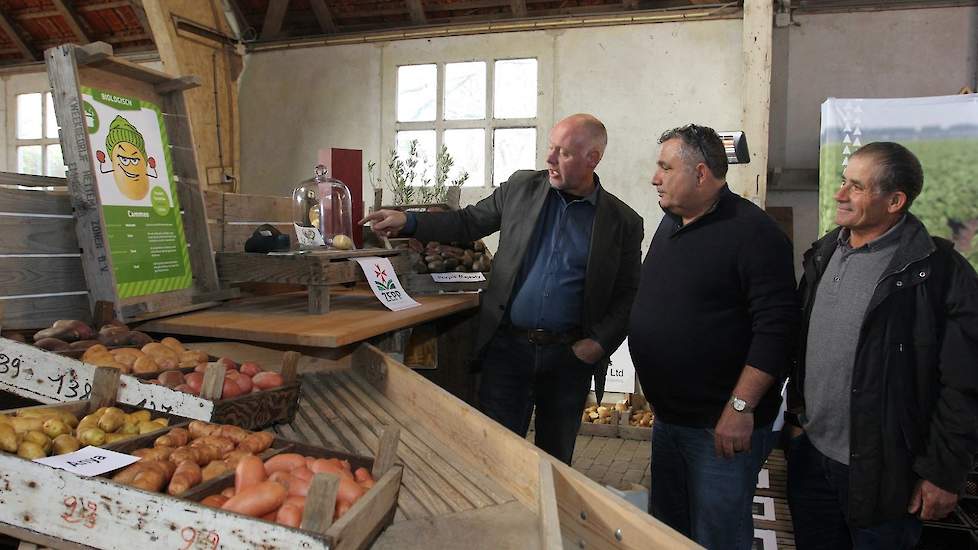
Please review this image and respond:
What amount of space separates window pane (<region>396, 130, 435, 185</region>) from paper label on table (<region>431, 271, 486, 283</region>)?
11.8ft

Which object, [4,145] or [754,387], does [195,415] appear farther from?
[4,145]

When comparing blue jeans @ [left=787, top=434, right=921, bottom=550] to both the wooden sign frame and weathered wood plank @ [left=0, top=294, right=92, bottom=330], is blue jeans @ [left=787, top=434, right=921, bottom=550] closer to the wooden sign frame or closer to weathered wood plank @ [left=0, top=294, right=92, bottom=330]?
the wooden sign frame

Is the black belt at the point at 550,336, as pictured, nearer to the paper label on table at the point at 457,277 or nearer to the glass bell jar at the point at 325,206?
the paper label on table at the point at 457,277

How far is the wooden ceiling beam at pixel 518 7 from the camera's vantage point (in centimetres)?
660

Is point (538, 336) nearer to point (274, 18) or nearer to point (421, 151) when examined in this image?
point (421, 151)

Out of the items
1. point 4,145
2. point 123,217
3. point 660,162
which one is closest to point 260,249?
point 123,217

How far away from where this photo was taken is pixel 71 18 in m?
7.41

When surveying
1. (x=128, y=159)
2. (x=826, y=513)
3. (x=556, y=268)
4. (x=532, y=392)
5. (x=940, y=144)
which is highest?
(x=940, y=144)

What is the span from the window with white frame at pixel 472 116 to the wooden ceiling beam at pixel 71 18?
10.9ft

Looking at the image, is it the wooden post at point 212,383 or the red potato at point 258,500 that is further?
the wooden post at point 212,383

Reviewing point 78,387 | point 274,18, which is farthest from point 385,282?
point 274,18

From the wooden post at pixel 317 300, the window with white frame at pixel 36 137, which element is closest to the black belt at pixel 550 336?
the wooden post at pixel 317 300

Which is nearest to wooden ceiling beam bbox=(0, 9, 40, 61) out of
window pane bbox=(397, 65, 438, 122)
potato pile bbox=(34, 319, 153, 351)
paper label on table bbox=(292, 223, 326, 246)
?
window pane bbox=(397, 65, 438, 122)

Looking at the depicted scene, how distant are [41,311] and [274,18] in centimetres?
561
